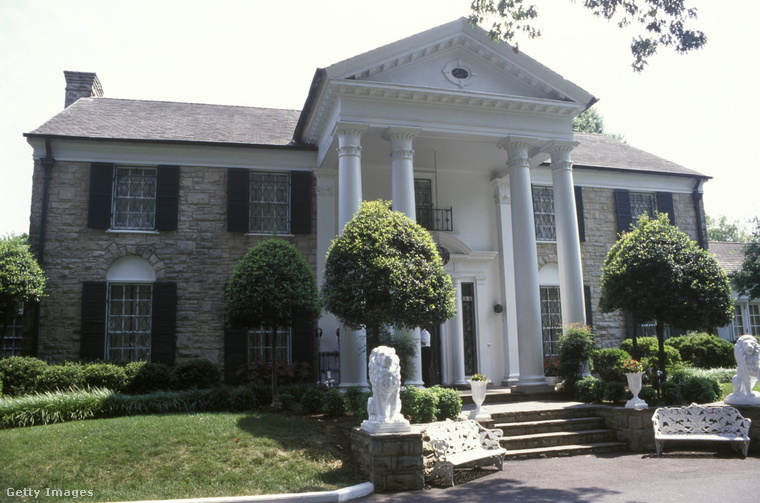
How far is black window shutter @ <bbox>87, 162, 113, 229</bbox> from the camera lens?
14.6m

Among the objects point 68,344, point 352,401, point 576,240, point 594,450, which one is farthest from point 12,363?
point 576,240

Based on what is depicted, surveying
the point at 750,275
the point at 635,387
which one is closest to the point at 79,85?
the point at 635,387

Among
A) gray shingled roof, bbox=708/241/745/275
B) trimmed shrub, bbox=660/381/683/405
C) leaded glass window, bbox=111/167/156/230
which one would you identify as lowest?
trimmed shrub, bbox=660/381/683/405

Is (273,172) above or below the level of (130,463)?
above

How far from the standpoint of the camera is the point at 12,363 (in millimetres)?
11914

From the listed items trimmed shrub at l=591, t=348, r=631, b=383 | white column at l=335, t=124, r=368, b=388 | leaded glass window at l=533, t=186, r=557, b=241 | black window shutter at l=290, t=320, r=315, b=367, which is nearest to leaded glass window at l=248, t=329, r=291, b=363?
black window shutter at l=290, t=320, r=315, b=367

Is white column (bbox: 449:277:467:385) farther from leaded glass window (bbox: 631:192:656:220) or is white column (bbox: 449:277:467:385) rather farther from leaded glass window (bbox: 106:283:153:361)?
leaded glass window (bbox: 106:283:153:361)

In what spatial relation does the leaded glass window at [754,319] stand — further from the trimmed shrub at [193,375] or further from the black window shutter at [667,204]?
the trimmed shrub at [193,375]

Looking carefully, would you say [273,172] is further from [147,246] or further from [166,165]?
[147,246]

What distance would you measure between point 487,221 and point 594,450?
8360mm

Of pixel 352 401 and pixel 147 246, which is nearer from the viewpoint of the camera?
pixel 352 401

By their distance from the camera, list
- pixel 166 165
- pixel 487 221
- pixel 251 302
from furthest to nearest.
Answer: pixel 487 221
pixel 166 165
pixel 251 302

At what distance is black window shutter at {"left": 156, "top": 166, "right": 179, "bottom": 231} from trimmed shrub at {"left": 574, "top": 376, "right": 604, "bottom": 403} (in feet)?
34.8
